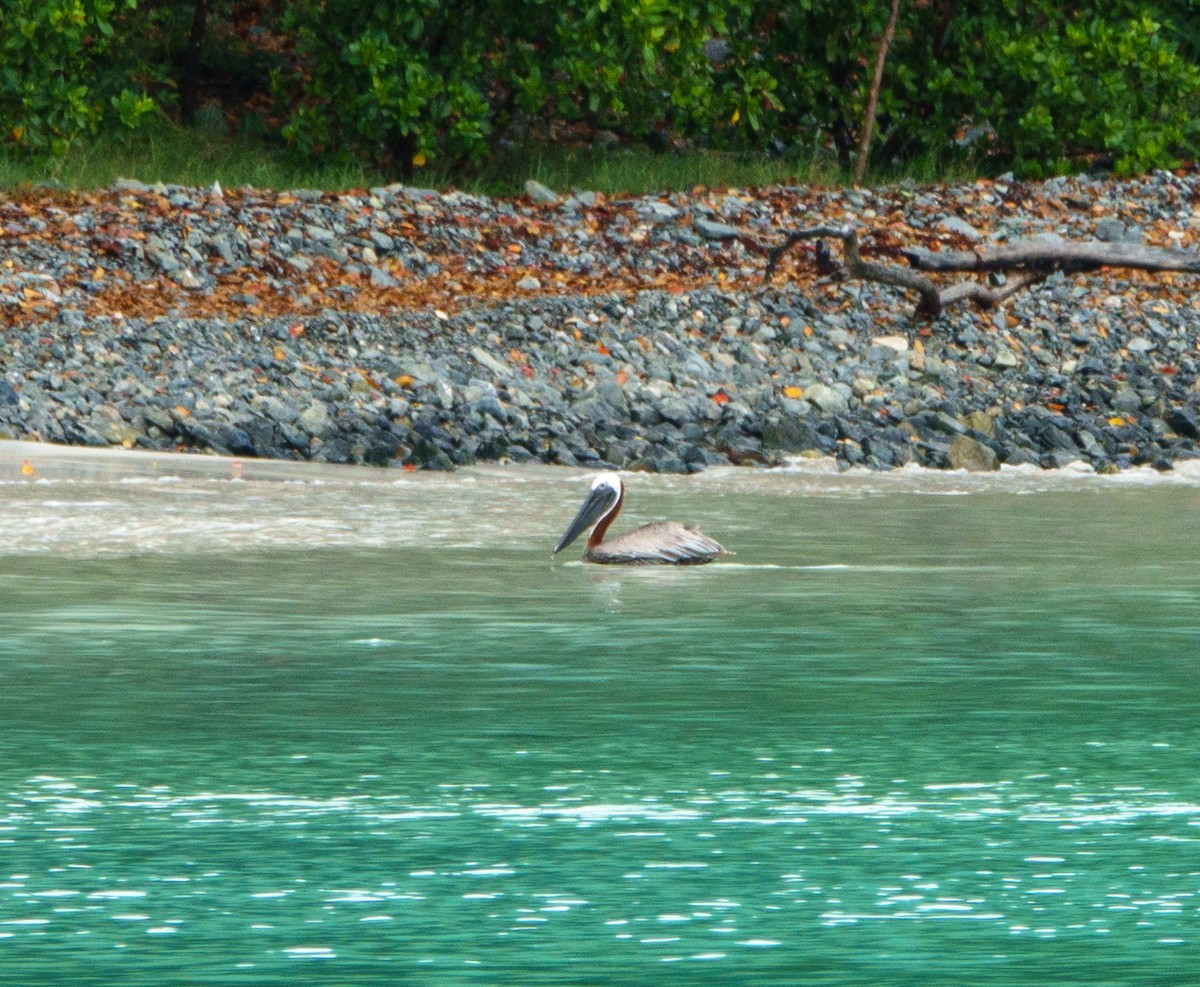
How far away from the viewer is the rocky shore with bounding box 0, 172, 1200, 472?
1412 cm

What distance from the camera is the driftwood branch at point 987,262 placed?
17.3 meters

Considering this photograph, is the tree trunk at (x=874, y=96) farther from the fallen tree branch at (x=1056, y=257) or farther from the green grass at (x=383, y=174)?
the fallen tree branch at (x=1056, y=257)

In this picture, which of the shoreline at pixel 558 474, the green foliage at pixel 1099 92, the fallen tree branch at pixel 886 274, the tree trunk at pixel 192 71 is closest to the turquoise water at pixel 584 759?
the shoreline at pixel 558 474

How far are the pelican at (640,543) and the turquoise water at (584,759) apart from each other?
0.34 feet

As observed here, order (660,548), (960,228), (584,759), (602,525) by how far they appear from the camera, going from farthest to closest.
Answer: (960,228)
(602,525)
(660,548)
(584,759)

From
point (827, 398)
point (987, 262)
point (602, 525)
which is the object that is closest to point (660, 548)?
point (602, 525)

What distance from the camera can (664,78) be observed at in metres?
21.0

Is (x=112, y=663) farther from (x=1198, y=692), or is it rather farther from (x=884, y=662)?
(x=1198, y=692)

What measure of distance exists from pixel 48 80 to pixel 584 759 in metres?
15.3

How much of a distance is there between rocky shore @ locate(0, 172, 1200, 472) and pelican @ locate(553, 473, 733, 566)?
3252mm

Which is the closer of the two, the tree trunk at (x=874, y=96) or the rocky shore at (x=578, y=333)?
the rocky shore at (x=578, y=333)

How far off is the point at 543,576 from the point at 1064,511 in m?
3.68

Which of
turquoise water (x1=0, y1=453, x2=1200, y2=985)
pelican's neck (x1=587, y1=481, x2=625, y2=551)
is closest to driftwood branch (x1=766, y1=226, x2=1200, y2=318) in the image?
turquoise water (x1=0, y1=453, x2=1200, y2=985)

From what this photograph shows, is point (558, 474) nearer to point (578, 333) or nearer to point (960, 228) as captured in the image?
point (578, 333)
